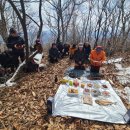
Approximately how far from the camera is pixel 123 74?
9.11 metres

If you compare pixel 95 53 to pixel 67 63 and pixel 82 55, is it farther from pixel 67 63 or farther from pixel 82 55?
pixel 67 63

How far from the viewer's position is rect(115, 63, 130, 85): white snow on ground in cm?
833

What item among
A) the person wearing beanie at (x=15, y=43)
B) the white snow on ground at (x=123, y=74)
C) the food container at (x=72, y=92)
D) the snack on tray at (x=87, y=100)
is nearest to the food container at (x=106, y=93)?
the snack on tray at (x=87, y=100)

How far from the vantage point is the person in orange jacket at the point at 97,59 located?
9359 mm

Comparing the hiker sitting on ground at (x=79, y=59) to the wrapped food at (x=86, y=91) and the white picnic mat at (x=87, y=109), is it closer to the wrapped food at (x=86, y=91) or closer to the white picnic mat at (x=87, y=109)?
the wrapped food at (x=86, y=91)

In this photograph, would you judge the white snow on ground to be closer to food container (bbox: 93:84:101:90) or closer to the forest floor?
the forest floor

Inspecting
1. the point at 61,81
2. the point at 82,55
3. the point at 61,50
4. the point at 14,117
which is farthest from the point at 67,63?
the point at 14,117

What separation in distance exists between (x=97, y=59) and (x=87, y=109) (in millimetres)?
4492

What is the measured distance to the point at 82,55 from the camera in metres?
10.0

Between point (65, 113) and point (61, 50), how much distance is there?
894 centimetres

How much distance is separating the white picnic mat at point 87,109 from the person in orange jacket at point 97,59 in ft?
10.3

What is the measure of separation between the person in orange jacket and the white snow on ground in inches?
39.1

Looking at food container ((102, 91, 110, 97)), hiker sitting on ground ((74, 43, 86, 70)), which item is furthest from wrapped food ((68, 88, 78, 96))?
hiker sitting on ground ((74, 43, 86, 70))

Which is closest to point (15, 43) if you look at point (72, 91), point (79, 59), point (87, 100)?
point (79, 59)
